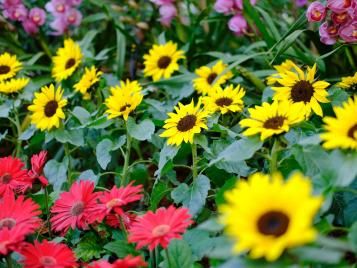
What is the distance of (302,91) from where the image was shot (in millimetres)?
1327

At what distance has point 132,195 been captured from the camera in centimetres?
113

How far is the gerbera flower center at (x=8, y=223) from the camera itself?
3.63ft

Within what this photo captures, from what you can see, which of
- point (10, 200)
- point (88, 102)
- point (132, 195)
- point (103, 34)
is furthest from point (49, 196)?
point (103, 34)

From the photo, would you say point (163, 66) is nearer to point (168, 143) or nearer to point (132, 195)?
point (168, 143)

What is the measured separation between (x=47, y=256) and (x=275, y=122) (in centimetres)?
47

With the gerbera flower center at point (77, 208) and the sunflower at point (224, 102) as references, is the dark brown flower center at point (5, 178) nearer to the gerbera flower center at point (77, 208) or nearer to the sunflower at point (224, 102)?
the gerbera flower center at point (77, 208)

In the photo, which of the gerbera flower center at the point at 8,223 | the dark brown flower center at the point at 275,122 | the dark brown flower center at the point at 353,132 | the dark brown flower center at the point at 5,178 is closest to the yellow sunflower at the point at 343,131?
the dark brown flower center at the point at 353,132

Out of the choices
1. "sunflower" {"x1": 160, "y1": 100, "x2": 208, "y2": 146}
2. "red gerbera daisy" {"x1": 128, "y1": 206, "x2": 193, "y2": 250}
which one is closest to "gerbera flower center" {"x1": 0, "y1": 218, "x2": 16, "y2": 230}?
"red gerbera daisy" {"x1": 128, "y1": 206, "x2": 193, "y2": 250}

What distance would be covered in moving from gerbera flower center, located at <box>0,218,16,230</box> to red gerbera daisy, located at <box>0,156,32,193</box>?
154 millimetres

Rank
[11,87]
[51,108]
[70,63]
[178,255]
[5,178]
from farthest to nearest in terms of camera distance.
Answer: [70,63]
[11,87]
[51,108]
[5,178]
[178,255]

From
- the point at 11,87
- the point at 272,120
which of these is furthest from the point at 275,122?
the point at 11,87

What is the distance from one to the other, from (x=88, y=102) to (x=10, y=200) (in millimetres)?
787

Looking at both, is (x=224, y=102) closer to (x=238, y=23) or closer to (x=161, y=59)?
(x=161, y=59)

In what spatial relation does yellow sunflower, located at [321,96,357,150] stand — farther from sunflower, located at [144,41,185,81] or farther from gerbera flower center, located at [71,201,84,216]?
sunflower, located at [144,41,185,81]
